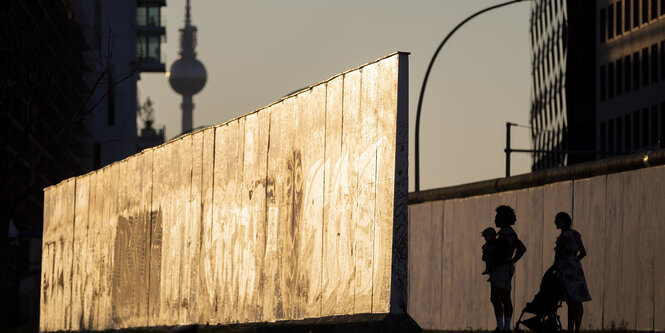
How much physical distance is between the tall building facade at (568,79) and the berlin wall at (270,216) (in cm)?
5533

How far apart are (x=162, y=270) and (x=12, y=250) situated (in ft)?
93.5

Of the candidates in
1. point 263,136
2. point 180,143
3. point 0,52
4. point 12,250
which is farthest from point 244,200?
point 0,52

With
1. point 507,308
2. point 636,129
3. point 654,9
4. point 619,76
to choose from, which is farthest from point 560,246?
point 619,76

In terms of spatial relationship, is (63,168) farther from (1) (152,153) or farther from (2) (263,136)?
(2) (263,136)

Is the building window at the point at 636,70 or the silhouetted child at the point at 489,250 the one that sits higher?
A: the building window at the point at 636,70

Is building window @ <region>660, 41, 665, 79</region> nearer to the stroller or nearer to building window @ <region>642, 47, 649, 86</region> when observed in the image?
building window @ <region>642, 47, 649, 86</region>

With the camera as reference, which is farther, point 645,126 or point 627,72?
point 627,72

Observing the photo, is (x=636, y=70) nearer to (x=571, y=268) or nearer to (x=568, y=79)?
Answer: (x=568, y=79)

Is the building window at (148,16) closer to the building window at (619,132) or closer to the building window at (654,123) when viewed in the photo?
the building window at (619,132)

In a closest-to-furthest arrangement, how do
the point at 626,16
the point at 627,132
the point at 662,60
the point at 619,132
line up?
the point at 662,60, the point at 626,16, the point at 627,132, the point at 619,132


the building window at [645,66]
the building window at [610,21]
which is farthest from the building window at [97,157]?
the building window at [645,66]

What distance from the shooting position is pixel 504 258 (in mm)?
16172

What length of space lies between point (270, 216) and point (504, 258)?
354 centimetres

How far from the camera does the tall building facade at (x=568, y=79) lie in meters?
85.7
